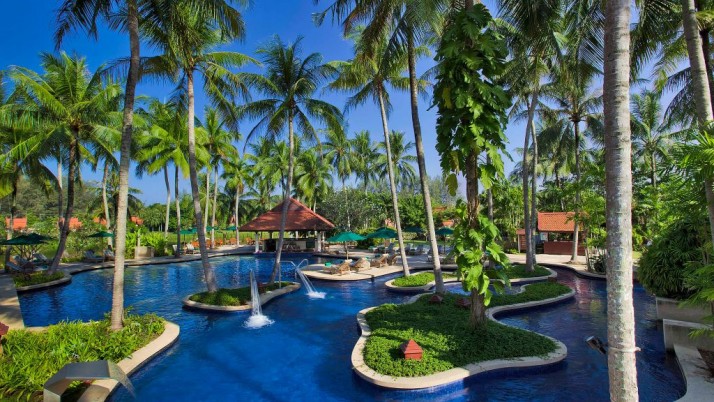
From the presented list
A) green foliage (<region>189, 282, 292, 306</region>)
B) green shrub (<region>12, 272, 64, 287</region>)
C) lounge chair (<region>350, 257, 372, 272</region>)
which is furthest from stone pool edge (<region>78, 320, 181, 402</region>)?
green shrub (<region>12, 272, 64, 287</region>)

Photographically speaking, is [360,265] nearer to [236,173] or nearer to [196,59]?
[196,59]

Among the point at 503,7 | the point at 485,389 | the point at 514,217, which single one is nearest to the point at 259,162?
the point at 514,217

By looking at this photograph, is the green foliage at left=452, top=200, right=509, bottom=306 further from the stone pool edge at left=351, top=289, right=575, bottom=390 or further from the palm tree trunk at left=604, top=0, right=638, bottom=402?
the palm tree trunk at left=604, top=0, right=638, bottom=402

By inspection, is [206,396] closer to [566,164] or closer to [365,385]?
[365,385]

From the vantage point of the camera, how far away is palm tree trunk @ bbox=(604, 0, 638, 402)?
3.44 m

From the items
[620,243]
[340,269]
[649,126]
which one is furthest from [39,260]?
[649,126]

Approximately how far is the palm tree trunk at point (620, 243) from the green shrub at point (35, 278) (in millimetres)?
22630

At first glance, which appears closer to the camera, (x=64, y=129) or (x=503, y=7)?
(x=503, y=7)

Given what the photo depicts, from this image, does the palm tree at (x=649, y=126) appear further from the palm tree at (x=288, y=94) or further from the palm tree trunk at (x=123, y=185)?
the palm tree trunk at (x=123, y=185)

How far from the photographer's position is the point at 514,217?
137 ft

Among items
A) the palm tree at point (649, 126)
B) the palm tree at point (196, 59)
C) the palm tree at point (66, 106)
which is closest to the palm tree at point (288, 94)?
the palm tree at point (196, 59)

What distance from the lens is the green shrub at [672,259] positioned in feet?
32.4

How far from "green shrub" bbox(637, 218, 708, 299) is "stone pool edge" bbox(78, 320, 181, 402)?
13.1m

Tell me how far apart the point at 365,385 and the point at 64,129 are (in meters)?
19.4
